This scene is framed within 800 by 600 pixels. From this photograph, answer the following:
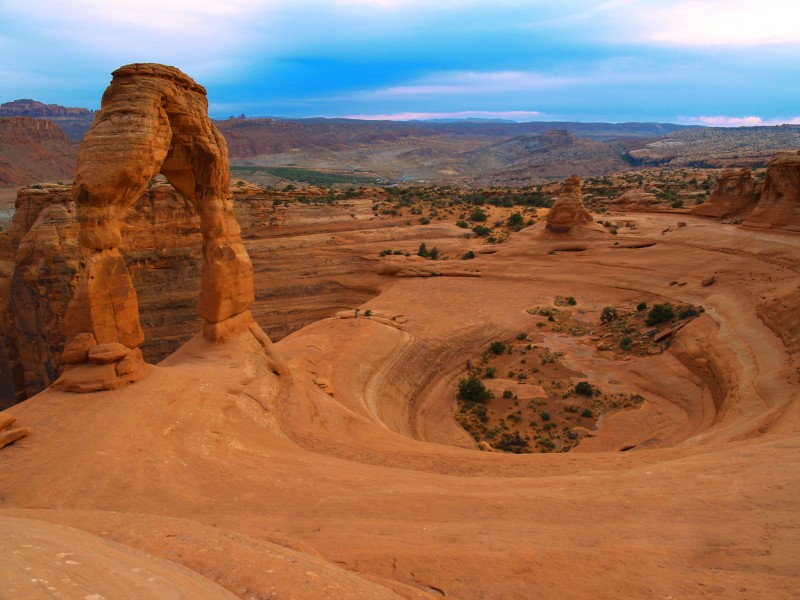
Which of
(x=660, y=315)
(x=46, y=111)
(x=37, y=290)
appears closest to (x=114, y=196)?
(x=37, y=290)

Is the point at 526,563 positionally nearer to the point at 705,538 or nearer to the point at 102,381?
the point at 705,538

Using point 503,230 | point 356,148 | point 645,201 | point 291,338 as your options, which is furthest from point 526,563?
point 356,148

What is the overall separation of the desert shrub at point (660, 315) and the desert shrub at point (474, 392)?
814 centimetres

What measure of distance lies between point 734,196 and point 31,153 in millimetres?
98486

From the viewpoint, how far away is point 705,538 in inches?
215

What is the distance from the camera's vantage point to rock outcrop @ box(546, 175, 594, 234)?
3098cm

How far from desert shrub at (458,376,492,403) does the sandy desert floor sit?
187cm

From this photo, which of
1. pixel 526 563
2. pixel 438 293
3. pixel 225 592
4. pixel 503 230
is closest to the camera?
pixel 225 592

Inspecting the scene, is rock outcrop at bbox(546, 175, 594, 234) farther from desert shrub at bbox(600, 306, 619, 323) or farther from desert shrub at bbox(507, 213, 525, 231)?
desert shrub at bbox(600, 306, 619, 323)

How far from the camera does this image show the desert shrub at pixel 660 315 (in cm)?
2081

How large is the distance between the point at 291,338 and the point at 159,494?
37.5 feet

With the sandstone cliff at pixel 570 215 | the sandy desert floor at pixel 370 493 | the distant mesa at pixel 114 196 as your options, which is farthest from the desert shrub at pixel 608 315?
the distant mesa at pixel 114 196

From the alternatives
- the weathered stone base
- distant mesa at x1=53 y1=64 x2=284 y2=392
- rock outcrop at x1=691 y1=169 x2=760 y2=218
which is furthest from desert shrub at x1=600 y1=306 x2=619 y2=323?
the weathered stone base

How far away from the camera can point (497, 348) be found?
20781 mm
